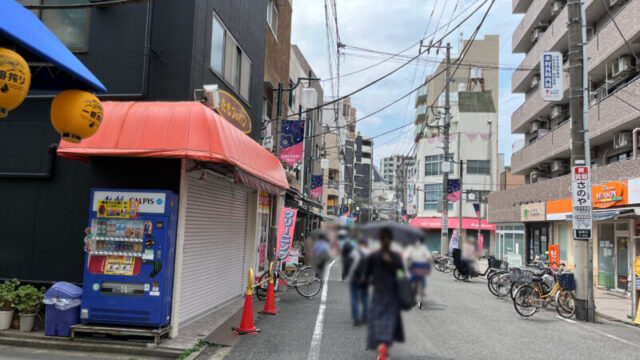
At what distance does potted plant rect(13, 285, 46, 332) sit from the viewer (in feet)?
26.6

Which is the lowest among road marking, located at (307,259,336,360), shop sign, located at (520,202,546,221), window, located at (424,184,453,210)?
road marking, located at (307,259,336,360)

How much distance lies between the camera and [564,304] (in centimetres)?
1228

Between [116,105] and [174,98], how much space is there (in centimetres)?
117

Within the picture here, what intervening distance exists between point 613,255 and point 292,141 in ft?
51.8

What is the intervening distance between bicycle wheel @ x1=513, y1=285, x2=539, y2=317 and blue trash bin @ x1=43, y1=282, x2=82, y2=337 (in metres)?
10.8

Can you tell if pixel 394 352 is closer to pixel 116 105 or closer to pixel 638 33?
pixel 116 105

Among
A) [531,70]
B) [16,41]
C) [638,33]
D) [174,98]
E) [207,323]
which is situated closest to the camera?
[16,41]

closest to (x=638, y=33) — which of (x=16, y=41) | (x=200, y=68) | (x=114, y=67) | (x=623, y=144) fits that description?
(x=623, y=144)

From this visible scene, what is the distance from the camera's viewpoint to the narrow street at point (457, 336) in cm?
795

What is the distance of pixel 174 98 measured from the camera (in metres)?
9.07

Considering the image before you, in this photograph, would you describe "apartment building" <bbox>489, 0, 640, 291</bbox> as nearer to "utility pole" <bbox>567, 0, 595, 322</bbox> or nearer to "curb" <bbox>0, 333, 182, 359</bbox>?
"utility pole" <bbox>567, 0, 595, 322</bbox>

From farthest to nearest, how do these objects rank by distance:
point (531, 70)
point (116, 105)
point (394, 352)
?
1. point (531, 70)
2. point (116, 105)
3. point (394, 352)

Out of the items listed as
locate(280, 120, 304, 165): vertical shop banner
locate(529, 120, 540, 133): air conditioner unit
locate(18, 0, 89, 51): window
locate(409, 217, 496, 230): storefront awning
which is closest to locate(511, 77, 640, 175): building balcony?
locate(529, 120, 540, 133): air conditioner unit

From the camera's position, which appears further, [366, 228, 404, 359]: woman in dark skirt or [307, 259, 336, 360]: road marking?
[307, 259, 336, 360]: road marking
